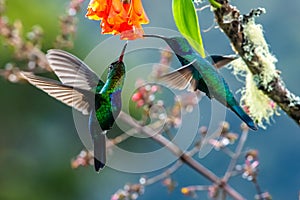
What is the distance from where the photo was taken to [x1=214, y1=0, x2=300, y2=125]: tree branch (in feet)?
1.73

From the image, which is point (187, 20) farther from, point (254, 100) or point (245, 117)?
point (254, 100)

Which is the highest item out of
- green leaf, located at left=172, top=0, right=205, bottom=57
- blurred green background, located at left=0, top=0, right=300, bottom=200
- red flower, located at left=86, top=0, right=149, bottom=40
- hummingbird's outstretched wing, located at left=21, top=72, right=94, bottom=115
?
green leaf, located at left=172, top=0, right=205, bottom=57

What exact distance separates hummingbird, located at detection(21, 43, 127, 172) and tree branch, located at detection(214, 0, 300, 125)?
0.16 meters

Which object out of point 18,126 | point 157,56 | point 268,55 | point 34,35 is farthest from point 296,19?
point 18,126

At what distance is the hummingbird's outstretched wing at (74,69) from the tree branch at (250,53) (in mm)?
157

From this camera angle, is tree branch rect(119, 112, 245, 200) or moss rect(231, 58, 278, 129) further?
tree branch rect(119, 112, 245, 200)

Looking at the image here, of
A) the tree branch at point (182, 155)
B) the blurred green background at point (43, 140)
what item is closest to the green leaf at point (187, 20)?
the tree branch at point (182, 155)

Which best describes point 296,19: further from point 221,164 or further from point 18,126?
point 18,126

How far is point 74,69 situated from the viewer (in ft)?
1.50

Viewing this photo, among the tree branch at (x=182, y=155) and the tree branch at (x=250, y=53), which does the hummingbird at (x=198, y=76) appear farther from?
the tree branch at (x=182, y=155)

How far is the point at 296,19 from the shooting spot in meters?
1.80

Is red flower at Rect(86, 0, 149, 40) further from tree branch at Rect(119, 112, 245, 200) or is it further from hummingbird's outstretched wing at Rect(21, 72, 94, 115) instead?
tree branch at Rect(119, 112, 245, 200)

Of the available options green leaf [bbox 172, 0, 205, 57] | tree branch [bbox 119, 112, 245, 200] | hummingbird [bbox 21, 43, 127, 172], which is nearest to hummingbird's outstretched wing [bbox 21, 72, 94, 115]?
hummingbird [bbox 21, 43, 127, 172]

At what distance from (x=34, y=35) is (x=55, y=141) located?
6.59 feet
